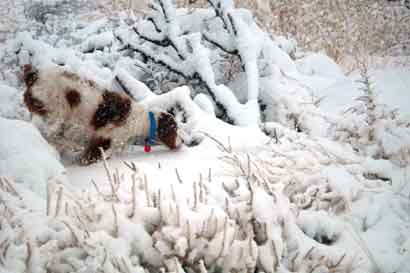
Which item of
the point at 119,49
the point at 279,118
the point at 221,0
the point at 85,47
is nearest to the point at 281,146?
the point at 279,118

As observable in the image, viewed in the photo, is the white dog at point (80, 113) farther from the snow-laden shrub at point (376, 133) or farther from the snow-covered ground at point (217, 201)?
the snow-laden shrub at point (376, 133)

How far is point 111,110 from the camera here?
9.93 ft

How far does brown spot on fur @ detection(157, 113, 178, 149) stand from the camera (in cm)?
323

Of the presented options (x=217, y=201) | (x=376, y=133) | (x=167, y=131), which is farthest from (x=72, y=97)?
(x=376, y=133)

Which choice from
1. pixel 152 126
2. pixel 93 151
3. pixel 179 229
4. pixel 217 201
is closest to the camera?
pixel 179 229

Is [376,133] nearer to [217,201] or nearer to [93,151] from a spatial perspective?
[217,201]

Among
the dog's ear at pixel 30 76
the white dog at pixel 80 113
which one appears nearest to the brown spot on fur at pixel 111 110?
the white dog at pixel 80 113

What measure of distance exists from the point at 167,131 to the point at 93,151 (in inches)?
22.5

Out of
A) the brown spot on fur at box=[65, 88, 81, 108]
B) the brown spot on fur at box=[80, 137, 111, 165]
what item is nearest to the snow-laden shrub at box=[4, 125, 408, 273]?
the brown spot on fur at box=[80, 137, 111, 165]

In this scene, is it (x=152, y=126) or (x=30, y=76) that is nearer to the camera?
(x=30, y=76)

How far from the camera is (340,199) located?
8.37 ft

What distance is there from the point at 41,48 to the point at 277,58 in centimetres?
255

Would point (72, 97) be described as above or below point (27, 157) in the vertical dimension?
above

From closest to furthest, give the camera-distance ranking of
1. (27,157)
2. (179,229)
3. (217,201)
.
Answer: (179,229) → (217,201) → (27,157)
